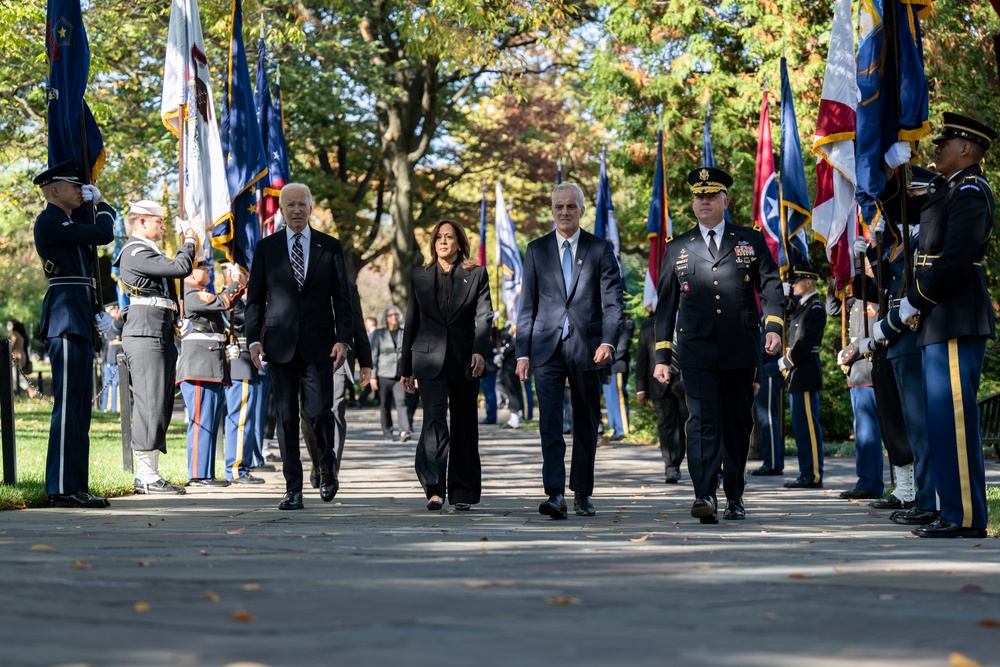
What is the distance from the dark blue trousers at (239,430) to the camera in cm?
1277

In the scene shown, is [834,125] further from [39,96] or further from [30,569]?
[39,96]

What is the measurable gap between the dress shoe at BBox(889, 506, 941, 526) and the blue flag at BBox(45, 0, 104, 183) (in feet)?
20.2

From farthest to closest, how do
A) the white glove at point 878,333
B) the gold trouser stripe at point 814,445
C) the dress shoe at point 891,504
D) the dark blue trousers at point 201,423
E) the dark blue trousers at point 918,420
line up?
the gold trouser stripe at point 814,445, the dark blue trousers at point 201,423, the dress shoe at point 891,504, the dark blue trousers at point 918,420, the white glove at point 878,333

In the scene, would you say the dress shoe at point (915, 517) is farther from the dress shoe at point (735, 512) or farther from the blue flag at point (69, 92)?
the blue flag at point (69, 92)

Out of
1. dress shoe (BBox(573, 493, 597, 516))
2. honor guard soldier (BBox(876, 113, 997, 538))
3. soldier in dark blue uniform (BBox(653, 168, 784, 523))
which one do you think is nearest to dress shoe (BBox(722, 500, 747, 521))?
soldier in dark blue uniform (BBox(653, 168, 784, 523))

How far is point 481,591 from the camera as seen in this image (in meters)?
5.20

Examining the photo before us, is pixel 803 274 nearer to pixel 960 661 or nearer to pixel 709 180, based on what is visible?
pixel 709 180

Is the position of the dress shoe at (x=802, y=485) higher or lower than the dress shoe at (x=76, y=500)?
lower

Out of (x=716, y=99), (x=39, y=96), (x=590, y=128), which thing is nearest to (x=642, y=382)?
(x=716, y=99)

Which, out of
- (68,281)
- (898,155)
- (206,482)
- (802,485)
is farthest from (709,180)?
(206,482)

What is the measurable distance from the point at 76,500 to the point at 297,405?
164 centimetres

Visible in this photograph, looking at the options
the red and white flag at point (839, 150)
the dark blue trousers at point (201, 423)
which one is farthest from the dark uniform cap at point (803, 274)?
the dark blue trousers at point (201, 423)

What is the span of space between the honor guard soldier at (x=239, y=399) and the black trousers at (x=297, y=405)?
260 cm

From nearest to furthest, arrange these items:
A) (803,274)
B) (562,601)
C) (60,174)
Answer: (562,601), (60,174), (803,274)
